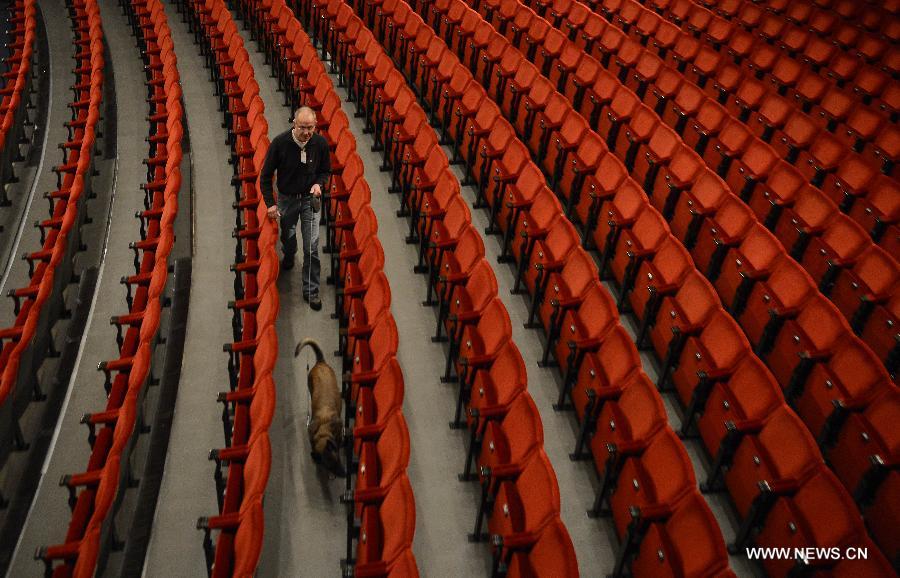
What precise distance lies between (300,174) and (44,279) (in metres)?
0.36

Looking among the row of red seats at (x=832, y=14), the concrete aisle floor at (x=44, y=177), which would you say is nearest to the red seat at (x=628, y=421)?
the concrete aisle floor at (x=44, y=177)

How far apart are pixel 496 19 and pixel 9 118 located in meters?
1.05

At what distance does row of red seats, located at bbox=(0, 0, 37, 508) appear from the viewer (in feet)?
2.80

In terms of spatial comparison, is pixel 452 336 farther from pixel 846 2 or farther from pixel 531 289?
pixel 846 2

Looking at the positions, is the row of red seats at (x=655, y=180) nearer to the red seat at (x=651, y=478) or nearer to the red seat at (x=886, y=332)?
the red seat at (x=886, y=332)

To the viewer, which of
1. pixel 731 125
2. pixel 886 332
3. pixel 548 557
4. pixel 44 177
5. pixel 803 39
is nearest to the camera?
pixel 548 557

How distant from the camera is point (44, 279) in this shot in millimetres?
998

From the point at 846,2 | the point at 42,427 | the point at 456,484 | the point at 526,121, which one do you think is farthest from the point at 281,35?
the point at 846,2

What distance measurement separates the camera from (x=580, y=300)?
916 mm

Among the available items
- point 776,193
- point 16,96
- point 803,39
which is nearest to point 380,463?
point 776,193

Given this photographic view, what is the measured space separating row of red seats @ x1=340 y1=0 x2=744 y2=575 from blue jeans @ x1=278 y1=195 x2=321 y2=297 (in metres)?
0.20

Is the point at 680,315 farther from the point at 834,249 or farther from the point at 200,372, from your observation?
the point at 200,372

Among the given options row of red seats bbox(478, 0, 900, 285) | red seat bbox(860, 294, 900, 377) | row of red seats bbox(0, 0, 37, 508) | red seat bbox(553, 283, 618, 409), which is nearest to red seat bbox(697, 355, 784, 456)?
red seat bbox(553, 283, 618, 409)

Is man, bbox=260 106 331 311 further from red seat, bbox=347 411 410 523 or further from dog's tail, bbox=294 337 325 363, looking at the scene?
red seat, bbox=347 411 410 523
